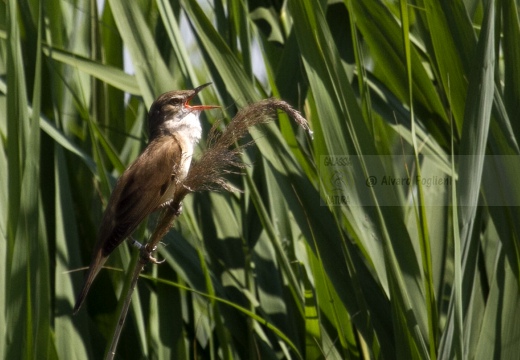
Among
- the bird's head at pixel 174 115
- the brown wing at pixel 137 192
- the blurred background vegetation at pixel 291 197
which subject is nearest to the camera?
the blurred background vegetation at pixel 291 197

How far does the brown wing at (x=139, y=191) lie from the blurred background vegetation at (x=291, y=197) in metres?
0.06

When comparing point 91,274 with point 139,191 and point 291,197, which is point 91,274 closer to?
point 139,191

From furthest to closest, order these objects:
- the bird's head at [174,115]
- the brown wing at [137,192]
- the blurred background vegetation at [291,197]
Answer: the bird's head at [174,115] < the brown wing at [137,192] < the blurred background vegetation at [291,197]

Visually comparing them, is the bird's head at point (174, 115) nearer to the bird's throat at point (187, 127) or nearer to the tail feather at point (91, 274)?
the bird's throat at point (187, 127)

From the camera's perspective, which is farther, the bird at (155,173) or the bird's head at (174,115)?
the bird's head at (174,115)

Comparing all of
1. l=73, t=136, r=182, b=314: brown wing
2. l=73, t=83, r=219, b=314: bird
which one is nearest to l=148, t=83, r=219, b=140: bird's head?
l=73, t=83, r=219, b=314: bird

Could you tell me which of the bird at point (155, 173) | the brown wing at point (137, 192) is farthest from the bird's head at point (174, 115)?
the brown wing at point (137, 192)

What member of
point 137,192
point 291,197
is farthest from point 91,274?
point 291,197

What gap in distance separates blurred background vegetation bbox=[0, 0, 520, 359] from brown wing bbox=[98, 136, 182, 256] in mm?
61

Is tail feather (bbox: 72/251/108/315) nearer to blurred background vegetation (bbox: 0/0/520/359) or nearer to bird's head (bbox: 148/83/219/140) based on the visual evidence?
blurred background vegetation (bbox: 0/0/520/359)

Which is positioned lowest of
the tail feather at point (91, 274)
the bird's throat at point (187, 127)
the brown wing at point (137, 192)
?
the tail feather at point (91, 274)

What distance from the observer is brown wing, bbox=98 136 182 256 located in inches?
89.6

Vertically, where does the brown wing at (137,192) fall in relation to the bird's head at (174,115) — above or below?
below

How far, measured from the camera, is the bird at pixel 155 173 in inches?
88.5
